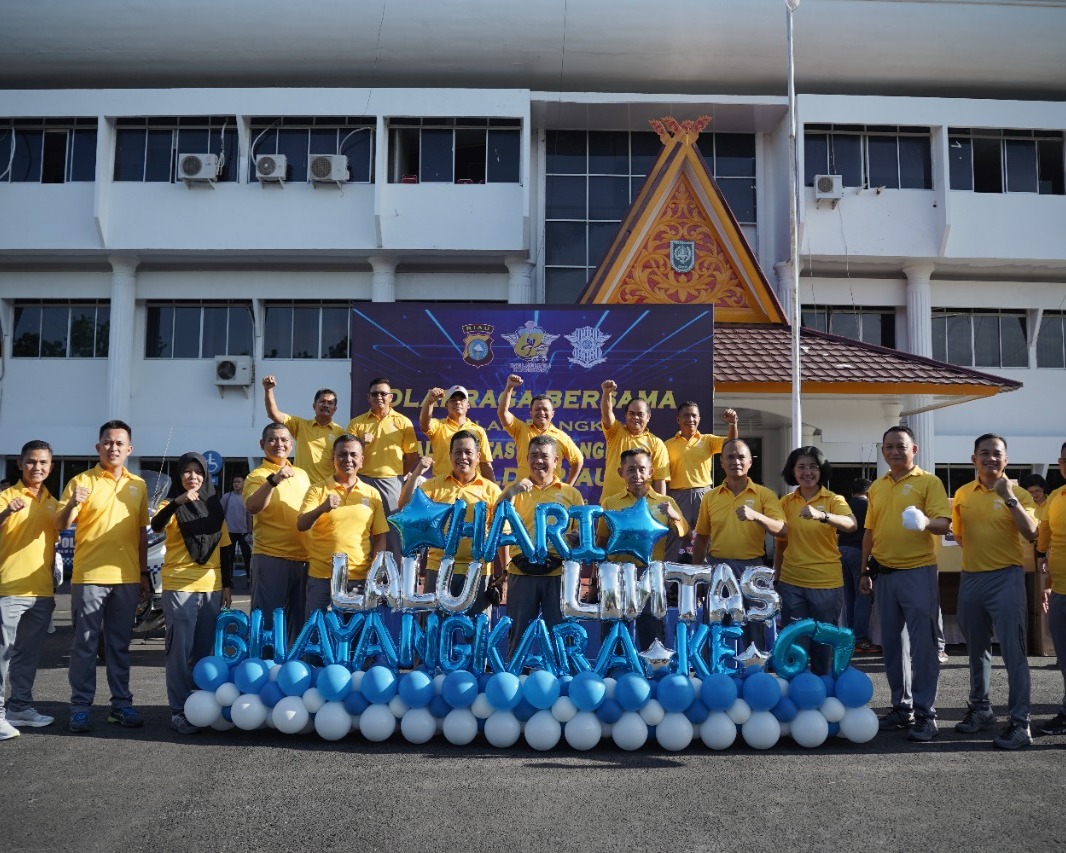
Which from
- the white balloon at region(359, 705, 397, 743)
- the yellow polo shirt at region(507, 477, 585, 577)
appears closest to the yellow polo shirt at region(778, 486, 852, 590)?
the yellow polo shirt at region(507, 477, 585, 577)

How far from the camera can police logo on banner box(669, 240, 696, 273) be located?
1202 cm

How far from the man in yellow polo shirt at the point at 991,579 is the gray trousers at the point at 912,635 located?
22 cm

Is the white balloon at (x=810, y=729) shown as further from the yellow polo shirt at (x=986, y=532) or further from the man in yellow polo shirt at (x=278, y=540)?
the man in yellow polo shirt at (x=278, y=540)

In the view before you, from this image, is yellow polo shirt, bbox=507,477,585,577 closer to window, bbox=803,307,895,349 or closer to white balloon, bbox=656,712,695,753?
white balloon, bbox=656,712,695,753

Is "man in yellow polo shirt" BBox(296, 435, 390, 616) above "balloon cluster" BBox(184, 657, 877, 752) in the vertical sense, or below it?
above

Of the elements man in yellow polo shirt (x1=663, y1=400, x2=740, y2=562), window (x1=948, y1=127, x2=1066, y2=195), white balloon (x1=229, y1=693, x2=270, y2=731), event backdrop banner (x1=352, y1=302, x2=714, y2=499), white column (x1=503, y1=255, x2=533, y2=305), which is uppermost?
window (x1=948, y1=127, x2=1066, y2=195)

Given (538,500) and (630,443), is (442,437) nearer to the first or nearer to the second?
(630,443)

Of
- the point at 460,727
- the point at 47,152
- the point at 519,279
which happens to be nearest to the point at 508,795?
the point at 460,727

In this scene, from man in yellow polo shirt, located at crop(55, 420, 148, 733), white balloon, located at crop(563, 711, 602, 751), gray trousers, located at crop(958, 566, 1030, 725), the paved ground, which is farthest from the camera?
man in yellow polo shirt, located at crop(55, 420, 148, 733)

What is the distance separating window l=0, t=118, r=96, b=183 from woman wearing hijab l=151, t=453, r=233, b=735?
1431 centimetres

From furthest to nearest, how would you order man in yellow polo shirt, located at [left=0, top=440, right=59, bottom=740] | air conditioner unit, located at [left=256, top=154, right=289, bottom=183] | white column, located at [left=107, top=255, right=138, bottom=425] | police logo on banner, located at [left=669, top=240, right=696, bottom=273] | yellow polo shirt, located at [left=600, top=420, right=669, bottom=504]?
1. white column, located at [left=107, top=255, right=138, bottom=425]
2. air conditioner unit, located at [left=256, top=154, right=289, bottom=183]
3. police logo on banner, located at [left=669, top=240, right=696, bottom=273]
4. yellow polo shirt, located at [left=600, top=420, right=669, bottom=504]
5. man in yellow polo shirt, located at [left=0, top=440, right=59, bottom=740]

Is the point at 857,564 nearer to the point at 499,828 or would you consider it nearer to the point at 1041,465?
the point at 499,828

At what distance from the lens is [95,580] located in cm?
513

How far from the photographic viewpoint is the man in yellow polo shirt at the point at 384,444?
7.19m
